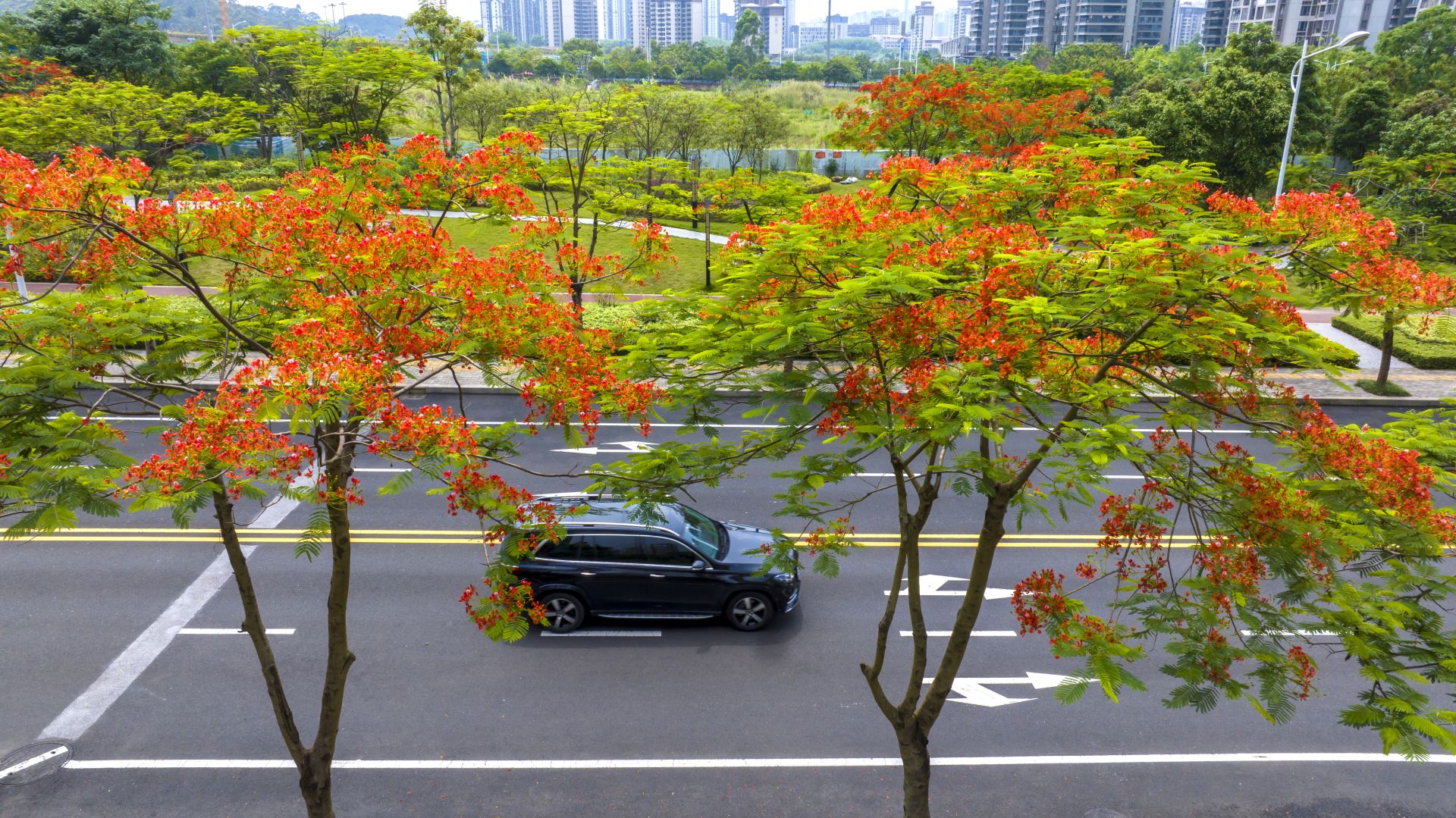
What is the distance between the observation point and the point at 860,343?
6992 mm

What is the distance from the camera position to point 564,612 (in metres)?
11.2

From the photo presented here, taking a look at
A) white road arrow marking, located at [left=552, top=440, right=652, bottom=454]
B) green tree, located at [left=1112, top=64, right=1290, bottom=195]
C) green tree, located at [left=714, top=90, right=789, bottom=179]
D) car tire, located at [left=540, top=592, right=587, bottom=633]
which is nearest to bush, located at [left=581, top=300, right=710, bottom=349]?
car tire, located at [left=540, top=592, right=587, bottom=633]

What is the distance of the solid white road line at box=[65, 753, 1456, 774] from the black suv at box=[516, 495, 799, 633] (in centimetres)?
234

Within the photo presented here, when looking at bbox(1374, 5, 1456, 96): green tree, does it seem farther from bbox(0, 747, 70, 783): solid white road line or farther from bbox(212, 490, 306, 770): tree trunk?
bbox(0, 747, 70, 783): solid white road line

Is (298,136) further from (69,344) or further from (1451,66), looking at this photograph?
(1451,66)

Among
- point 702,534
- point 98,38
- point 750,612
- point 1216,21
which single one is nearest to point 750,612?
point 750,612

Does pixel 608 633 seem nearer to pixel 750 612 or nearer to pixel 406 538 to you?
pixel 750 612

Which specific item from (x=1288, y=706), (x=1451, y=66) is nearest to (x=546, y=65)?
(x=1451, y=66)

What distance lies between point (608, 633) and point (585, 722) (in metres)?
1.75

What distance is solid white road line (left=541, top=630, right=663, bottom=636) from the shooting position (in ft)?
36.7

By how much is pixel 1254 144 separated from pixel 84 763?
114 feet

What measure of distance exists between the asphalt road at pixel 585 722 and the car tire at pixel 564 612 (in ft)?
0.97

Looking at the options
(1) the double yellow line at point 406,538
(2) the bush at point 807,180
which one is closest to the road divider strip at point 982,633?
(1) the double yellow line at point 406,538

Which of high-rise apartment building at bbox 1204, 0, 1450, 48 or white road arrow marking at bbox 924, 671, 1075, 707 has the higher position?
high-rise apartment building at bbox 1204, 0, 1450, 48
